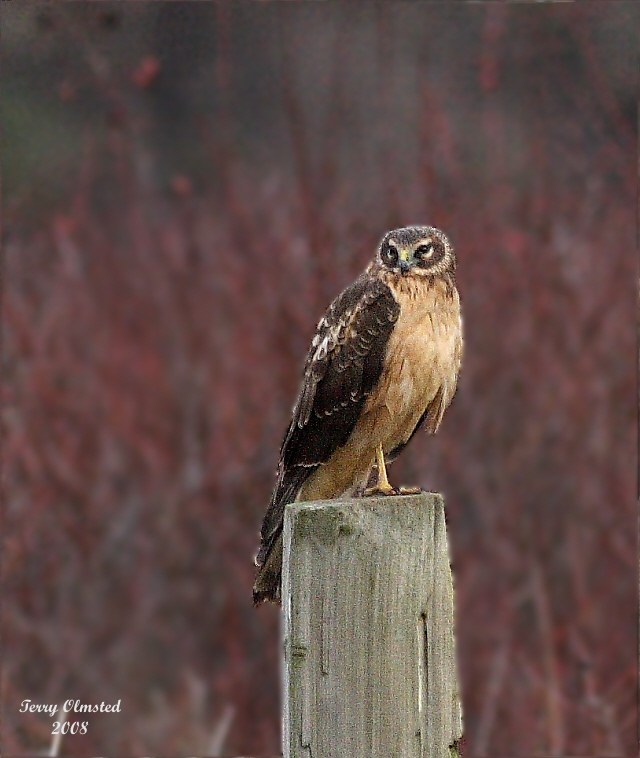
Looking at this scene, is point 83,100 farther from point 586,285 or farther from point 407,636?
point 407,636

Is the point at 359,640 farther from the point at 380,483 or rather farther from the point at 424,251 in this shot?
the point at 424,251

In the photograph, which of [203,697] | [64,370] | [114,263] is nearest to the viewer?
[203,697]

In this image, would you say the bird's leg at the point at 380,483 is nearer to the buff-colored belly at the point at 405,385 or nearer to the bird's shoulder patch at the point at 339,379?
the buff-colored belly at the point at 405,385

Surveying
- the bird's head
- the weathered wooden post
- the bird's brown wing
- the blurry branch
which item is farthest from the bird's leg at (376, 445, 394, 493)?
the blurry branch

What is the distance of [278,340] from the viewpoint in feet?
21.0

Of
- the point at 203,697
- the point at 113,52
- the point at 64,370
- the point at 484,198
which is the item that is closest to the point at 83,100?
the point at 113,52

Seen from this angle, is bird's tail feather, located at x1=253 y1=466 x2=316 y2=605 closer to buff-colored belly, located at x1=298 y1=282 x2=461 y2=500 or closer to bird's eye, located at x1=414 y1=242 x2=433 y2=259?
buff-colored belly, located at x1=298 y1=282 x2=461 y2=500

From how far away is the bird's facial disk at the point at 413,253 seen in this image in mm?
3658

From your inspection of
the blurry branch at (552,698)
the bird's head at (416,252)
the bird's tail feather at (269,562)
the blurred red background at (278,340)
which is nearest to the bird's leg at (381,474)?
the bird's tail feather at (269,562)

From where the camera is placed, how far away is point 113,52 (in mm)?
6562

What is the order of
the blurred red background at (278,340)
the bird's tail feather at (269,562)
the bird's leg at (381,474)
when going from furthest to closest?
the blurred red background at (278,340), the bird's leg at (381,474), the bird's tail feather at (269,562)

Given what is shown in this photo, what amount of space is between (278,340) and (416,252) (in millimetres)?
2768

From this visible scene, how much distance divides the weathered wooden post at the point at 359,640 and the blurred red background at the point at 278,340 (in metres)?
3.16

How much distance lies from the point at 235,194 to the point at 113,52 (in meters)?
1.13
